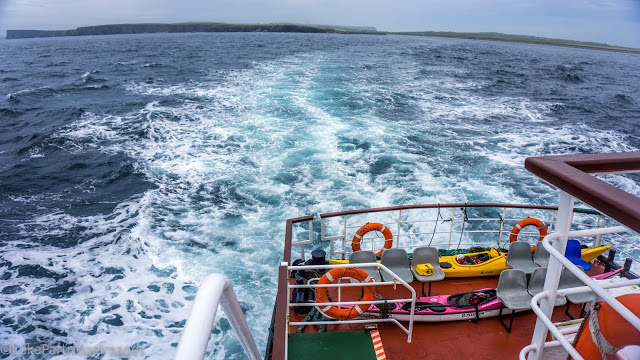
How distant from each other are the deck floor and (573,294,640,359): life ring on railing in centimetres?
320

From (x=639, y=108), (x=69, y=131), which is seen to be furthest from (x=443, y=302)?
(x=639, y=108)

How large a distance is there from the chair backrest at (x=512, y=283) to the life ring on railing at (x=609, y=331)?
11.8 feet

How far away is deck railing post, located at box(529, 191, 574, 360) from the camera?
1967mm

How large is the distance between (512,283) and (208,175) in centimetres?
1182

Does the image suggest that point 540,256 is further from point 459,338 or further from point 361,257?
point 361,257

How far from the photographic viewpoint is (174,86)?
106 ft

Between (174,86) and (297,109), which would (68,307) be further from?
(174,86)

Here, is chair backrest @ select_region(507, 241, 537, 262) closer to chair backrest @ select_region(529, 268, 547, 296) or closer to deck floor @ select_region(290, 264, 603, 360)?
deck floor @ select_region(290, 264, 603, 360)

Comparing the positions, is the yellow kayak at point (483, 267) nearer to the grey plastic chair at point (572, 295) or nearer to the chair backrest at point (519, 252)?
the chair backrest at point (519, 252)

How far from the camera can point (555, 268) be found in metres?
2.11

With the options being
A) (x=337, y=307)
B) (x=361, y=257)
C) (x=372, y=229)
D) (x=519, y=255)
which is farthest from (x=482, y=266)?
(x=337, y=307)

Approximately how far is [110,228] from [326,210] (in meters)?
6.86

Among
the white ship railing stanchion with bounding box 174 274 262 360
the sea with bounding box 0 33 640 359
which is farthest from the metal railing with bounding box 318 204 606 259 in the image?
the white ship railing stanchion with bounding box 174 274 262 360

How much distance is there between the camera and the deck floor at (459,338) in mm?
4777
